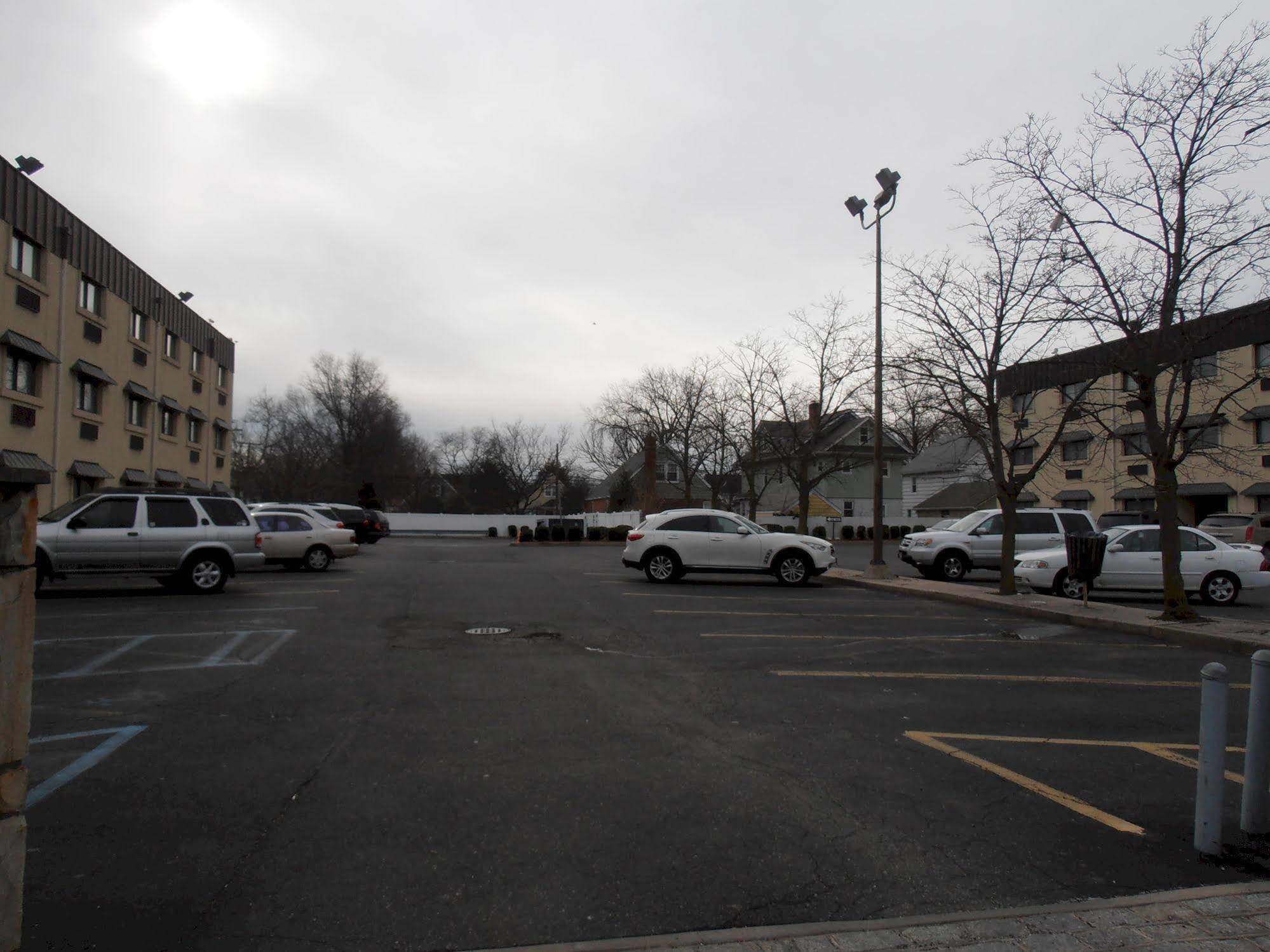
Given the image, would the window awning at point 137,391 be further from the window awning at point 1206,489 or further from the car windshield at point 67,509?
the window awning at point 1206,489

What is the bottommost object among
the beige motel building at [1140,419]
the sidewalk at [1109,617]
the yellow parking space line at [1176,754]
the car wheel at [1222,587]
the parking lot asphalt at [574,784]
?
the parking lot asphalt at [574,784]

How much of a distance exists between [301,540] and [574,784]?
57.7 feet

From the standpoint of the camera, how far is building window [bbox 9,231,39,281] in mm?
23250

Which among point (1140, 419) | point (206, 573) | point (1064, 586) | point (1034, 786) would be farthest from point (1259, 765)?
point (1140, 419)

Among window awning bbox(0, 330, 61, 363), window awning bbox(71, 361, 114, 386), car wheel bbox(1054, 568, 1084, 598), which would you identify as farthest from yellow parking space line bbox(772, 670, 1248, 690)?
window awning bbox(71, 361, 114, 386)

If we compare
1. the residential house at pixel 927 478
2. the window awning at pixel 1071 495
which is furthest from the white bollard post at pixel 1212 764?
the residential house at pixel 927 478

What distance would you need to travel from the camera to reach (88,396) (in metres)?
27.8

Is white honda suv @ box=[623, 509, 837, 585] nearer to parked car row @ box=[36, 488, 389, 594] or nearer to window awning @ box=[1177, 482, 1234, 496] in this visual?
parked car row @ box=[36, 488, 389, 594]

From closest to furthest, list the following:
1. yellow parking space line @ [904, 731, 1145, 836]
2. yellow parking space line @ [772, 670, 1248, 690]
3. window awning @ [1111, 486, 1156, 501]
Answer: yellow parking space line @ [904, 731, 1145, 836], yellow parking space line @ [772, 670, 1248, 690], window awning @ [1111, 486, 1156, 501]

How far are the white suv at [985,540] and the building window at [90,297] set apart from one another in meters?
26.6

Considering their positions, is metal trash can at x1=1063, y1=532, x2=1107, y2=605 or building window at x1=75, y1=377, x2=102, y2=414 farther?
building window at x1=75, y1=377, x2=102, y2=414

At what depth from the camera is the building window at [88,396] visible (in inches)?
1063

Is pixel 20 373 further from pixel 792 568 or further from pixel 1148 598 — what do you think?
pixel 1148 598

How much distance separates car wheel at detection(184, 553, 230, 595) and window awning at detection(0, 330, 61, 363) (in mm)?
12477
